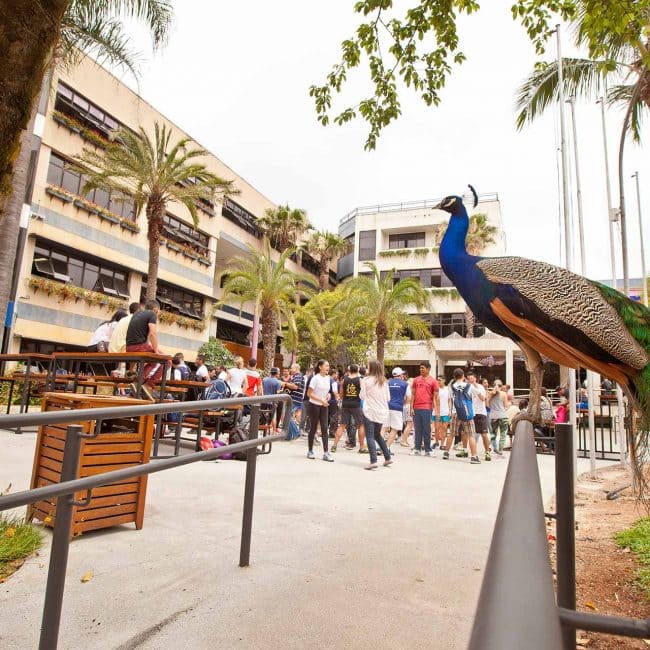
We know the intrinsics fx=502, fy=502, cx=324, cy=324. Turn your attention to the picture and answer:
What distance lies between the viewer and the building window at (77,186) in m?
20.0

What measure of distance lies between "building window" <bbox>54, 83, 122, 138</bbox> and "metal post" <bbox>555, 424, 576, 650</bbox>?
2353cm

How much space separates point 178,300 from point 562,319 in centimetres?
2660

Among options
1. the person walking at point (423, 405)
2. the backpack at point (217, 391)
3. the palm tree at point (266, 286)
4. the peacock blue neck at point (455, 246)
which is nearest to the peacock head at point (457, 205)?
the peacock blue neck at point (455, 246)

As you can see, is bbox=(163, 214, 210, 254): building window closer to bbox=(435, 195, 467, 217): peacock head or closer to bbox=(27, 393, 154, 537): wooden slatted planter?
bbox=(27, 393, 154, 537): wooden slatted planter

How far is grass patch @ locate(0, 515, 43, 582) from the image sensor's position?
304 centimetres

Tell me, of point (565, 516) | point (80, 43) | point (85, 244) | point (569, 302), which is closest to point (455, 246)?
point (569, 302)

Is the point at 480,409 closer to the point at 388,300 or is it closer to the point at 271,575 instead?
the point at 271,575

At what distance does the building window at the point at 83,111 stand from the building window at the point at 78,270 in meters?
5.56

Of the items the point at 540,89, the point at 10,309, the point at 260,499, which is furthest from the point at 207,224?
the point at 260,499

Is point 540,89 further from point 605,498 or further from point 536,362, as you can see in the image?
point 536,362

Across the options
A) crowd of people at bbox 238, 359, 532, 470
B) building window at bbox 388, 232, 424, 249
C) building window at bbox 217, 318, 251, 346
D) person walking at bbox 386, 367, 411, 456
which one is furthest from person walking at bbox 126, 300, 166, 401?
building window at bbox 388, 232, 424, 249

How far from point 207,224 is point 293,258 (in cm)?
1210

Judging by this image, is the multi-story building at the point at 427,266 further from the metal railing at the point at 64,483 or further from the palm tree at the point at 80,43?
the metal railing at the point at 64,483

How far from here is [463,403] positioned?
975 centimetres
